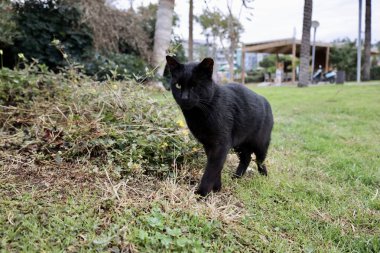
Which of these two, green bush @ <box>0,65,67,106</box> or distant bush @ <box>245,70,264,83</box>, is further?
distant bush @ <box>245,70,264,83</box>

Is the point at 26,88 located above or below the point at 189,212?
above

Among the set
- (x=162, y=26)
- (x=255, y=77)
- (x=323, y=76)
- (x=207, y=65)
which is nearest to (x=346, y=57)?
(x=323, y=76)

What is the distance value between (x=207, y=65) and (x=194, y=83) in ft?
0.54

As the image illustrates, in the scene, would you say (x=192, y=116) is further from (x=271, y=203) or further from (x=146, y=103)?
(x=146, y=103)

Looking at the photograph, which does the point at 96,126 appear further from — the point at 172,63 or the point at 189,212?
the point at 189,212

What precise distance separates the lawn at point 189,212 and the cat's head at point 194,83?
2.08ft

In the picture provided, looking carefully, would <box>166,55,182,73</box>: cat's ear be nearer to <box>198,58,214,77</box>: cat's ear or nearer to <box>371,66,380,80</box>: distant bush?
<box>198,58,214,77</box>: cat's ear

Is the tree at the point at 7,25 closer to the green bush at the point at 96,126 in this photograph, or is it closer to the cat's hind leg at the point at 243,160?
the green bush at the point at 96,126

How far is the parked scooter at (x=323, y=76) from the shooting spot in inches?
896

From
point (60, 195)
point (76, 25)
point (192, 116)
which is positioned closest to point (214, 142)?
point (192, 116)

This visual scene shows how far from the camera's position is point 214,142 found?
2.39m

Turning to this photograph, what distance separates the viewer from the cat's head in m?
2.30

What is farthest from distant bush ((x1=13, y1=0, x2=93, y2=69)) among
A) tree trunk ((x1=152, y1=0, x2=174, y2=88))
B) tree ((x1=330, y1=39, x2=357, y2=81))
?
tree ((x1=330, y1=39, x2=357, y2=81))

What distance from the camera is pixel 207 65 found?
2.32m
